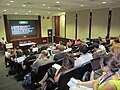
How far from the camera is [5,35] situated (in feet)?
31.1

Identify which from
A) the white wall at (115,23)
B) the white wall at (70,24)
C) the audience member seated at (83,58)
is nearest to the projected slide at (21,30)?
the white wall at (70,24)

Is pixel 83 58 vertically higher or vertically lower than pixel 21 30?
lower

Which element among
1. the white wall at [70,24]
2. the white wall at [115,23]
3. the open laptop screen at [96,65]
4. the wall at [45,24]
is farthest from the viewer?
the wall at [45,24]

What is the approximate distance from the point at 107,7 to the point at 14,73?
6256 millimetres

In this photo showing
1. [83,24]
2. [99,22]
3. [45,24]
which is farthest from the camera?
[45,24]

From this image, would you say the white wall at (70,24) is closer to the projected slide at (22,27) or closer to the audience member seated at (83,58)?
the projected slide at (22,27)

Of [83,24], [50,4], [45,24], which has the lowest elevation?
[83,24]

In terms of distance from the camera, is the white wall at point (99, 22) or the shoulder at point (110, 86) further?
the white wall at point (99, 22)

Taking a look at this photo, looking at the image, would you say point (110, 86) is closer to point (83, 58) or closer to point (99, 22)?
point (83, 58)

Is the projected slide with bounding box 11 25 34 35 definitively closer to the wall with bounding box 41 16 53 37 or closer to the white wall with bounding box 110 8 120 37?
the wall with bounding box 41 16 53 37

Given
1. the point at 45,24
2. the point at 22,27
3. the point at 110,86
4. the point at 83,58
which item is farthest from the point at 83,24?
the point at 110,86

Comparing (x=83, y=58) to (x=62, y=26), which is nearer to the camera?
(x=83, y=58)

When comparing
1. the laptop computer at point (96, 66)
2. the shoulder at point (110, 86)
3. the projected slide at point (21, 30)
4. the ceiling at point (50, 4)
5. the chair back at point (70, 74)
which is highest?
the ceiling at point (50, 4)

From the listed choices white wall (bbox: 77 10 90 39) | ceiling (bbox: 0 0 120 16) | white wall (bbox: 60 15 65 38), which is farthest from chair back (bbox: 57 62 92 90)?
white wall (bbox: 60 15 65 38)
